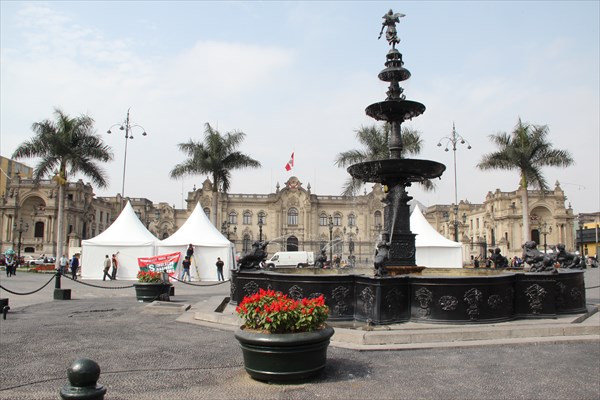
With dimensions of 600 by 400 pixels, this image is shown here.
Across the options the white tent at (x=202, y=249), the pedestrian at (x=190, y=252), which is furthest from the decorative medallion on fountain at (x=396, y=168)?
the white tent at (x=202, y=249)

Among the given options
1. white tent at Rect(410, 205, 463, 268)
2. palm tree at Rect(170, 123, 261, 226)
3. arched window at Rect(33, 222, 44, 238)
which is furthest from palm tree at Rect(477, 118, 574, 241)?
arched window at Rect(33, 222, 44, 238)

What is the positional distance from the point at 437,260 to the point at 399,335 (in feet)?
70.0

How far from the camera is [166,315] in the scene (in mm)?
10914

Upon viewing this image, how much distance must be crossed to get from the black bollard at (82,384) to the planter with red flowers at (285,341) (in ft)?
7.63

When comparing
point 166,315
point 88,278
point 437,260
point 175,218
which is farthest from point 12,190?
point 166,315

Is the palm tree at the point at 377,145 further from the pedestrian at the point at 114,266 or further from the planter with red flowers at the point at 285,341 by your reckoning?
the planter with red flowers at the point at 285,341

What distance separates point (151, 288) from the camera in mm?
13836

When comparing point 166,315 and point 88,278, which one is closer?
point 166,315

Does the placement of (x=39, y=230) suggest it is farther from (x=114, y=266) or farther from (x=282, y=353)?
(x=282, y=353)

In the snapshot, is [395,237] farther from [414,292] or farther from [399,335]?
[399,335]

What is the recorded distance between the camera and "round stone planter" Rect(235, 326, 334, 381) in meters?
4.86

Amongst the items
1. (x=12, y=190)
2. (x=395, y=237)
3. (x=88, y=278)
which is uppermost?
(x=12, y=190)

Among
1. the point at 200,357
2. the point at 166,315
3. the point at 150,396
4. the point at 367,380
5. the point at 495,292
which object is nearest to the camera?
the point at 150,396

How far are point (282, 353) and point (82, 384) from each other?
8.28ft
